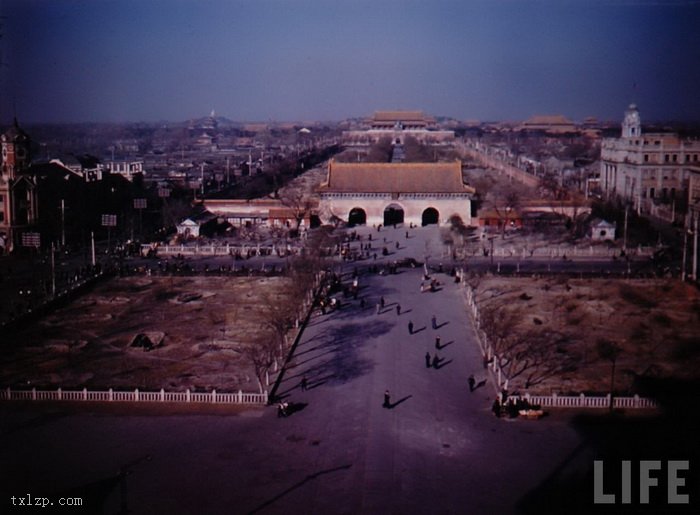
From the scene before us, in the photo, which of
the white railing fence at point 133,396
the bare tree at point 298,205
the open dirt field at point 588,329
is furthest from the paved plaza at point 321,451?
the bare tree at point 298,205

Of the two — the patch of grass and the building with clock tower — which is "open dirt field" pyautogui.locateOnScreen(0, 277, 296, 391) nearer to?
the building with clock tower

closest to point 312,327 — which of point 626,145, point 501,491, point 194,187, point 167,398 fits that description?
point 167,398

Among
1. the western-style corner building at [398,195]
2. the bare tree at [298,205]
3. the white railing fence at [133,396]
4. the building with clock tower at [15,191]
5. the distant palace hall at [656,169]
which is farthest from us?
the distant palace hall at [656,169]

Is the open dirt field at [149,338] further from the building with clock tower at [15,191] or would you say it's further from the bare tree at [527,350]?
the building with clock tower at [15,191]

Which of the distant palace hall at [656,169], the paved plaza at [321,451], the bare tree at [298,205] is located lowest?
the paved plaza at [321,451]

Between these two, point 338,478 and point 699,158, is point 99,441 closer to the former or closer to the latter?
point 338,478

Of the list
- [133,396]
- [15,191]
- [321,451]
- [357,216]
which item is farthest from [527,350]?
[15,191]
